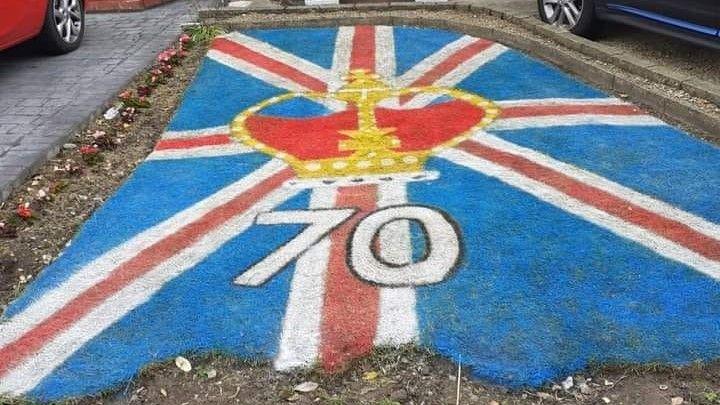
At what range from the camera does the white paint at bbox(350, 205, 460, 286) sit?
3.44m

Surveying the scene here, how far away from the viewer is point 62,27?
730 centimetres

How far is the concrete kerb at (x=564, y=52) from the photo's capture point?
5.17 metres

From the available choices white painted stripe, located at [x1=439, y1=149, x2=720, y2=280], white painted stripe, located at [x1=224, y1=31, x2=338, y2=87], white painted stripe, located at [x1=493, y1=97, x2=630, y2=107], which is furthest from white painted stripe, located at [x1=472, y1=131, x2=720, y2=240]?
white painted stripe, located at [x1=224, y1=31, x2=338, y2=87]

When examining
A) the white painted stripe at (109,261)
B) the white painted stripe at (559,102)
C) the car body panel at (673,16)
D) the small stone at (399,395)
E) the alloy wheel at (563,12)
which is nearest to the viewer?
the small stone at (399,395)

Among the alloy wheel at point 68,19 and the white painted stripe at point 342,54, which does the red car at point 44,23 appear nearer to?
the alloy wheel at point 68,19

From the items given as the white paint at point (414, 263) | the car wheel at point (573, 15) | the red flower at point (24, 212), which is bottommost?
the white paint at point (414, 263)

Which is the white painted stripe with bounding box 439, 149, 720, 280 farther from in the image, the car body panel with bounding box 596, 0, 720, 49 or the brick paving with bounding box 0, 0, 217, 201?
the brick paving with bounding box 0, 0, 217, 201

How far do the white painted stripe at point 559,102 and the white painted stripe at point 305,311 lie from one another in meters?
2.46

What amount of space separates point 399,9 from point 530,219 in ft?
16.2

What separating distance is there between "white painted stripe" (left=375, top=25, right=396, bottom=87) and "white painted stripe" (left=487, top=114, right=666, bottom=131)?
1.29 metres

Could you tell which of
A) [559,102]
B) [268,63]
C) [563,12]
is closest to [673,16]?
[559,102]

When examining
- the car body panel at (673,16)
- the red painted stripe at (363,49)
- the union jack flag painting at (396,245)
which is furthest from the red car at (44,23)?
the car body panel at (673,16)

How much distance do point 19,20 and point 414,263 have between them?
185 inches

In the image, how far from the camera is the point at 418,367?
9.52 ft
